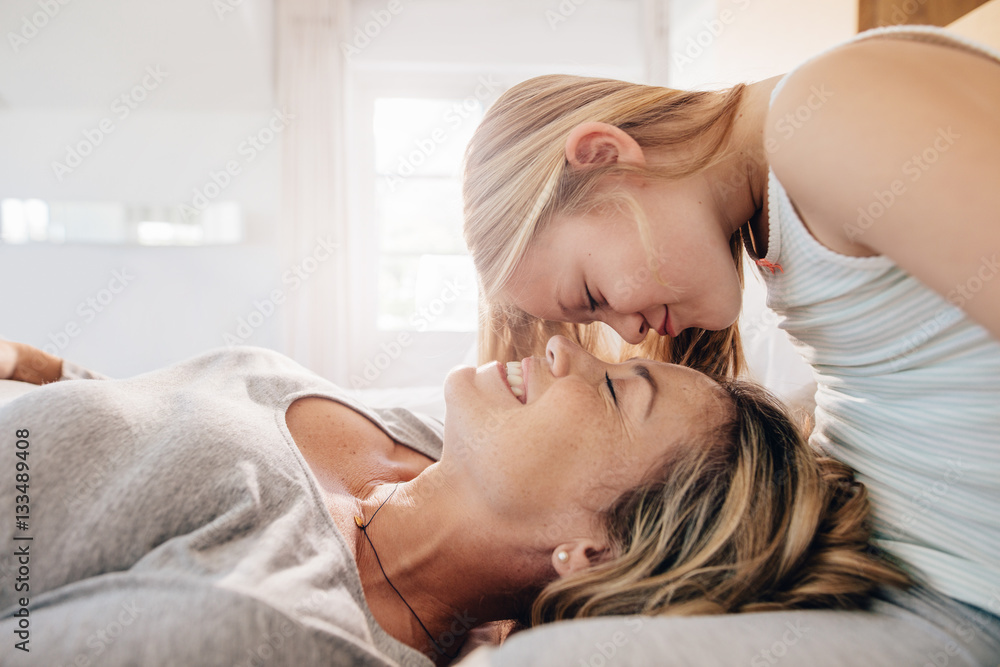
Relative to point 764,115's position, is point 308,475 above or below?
below

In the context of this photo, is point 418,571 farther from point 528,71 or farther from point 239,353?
point 528,71

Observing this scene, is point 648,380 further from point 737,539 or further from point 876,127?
point 876,127

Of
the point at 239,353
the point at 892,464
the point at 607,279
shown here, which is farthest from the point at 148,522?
the point at 892,464

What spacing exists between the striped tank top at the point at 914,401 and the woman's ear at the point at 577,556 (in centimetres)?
41

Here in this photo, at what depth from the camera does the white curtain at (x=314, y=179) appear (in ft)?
11.5

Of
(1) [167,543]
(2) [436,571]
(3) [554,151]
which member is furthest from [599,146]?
(1) [167,543]

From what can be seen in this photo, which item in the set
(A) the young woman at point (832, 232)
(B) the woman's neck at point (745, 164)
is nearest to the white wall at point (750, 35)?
(B) the woman's neck at point (745, 164)

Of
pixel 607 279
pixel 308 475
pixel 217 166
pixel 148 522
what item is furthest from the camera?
pixel 217 166

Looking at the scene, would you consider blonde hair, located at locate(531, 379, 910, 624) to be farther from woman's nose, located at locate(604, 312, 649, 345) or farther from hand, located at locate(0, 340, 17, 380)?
hand, located at locate(0, 340, 17, 380)

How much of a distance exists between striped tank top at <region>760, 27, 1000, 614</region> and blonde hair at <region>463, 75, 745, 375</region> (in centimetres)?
18

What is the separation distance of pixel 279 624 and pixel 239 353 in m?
0.75

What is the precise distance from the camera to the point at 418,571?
3.17ft

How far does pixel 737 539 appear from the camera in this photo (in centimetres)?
84

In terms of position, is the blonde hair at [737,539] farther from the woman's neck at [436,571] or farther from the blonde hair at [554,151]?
the blonde hair at [554,151]
